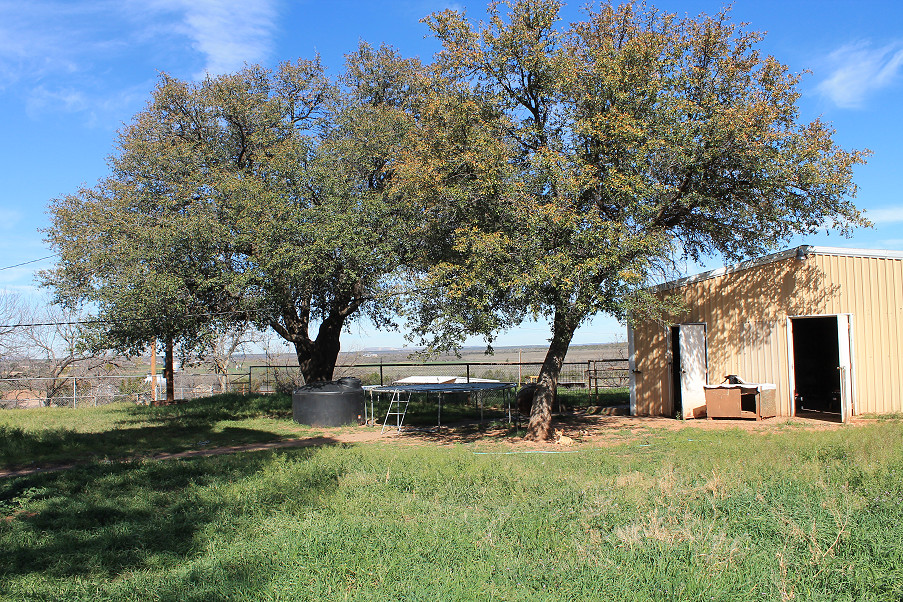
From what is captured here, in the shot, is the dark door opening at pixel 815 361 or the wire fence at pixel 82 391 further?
the wire fence at pixel 82 391

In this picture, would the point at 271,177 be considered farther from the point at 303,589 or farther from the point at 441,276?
the point at 303,589

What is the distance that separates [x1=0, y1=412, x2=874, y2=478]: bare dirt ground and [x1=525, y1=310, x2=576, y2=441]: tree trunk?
0.30 meters

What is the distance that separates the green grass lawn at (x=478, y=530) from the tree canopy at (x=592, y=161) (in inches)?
132

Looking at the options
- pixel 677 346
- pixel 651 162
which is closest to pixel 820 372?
pixel 677 346

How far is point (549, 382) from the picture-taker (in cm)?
1274

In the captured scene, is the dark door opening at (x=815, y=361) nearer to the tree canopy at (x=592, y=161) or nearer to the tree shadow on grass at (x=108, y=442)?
the tree canopy at (x=592, y=161)

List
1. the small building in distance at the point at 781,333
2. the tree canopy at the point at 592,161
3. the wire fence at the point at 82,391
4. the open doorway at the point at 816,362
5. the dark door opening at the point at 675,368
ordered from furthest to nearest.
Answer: the wire fence at the point at 82,391
the open doorway at the point at 816,362
the dark door opening at the point at 675,368
the small building in distance at the point at 781,333
the tree canopy at the point at 592,161

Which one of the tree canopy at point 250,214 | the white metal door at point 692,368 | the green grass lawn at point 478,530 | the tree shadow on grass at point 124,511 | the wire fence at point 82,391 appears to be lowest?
the wire fence at point 82,391

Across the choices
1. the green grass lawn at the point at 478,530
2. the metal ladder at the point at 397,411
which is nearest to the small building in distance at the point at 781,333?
the green grass lawn at the point at 478,530

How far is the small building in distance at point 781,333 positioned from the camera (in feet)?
43.5

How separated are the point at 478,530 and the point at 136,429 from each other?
12.9 meters

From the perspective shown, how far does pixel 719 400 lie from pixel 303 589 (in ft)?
39.1

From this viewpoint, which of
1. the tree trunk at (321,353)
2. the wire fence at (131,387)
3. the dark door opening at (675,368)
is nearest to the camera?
the dark door opening at (675,368)

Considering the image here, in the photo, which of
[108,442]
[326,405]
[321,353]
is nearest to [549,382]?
[326,405]
